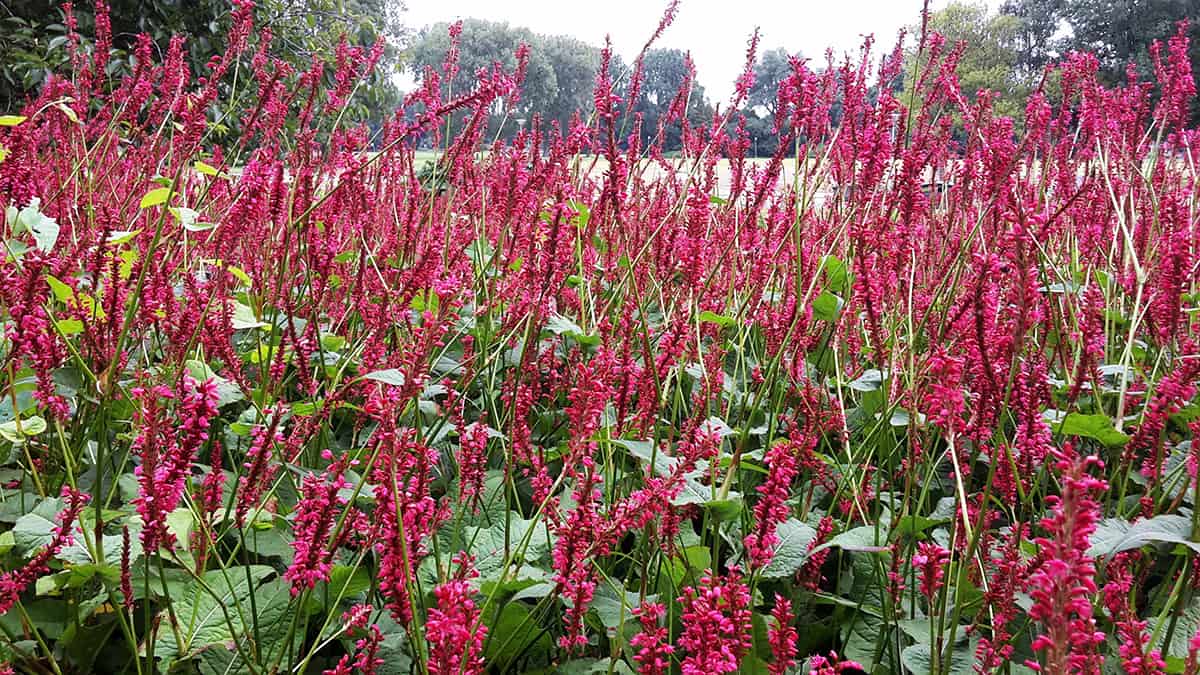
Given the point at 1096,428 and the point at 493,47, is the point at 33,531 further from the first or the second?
the point at 493,47

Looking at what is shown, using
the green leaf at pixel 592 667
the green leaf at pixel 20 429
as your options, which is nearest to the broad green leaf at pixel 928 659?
the green leaf at pixel 592 667

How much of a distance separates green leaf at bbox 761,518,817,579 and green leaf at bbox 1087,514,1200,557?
0.44m

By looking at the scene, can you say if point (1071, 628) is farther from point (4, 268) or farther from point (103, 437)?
point (4, 268)

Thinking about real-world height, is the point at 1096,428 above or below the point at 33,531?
above

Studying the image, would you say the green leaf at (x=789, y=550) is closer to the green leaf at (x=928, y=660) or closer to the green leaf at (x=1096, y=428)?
the green leaf at (x=928, y=660)

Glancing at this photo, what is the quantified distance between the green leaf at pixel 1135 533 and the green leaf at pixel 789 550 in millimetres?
445

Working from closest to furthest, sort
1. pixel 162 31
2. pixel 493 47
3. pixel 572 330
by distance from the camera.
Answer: pixel 572 330 < pixel 162 31 < pixel 493 47

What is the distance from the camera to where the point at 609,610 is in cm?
140

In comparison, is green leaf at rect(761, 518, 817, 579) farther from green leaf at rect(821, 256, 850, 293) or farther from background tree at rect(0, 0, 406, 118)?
background tree at rect(0, 0, 406, 118)

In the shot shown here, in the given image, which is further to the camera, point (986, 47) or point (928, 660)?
point (986, 47)

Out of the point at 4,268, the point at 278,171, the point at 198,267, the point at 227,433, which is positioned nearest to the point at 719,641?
the point at 278,171

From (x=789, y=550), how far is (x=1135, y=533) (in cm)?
56

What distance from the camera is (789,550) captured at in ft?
5.08

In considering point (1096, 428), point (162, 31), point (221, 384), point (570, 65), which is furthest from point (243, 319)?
point (570, 65)
